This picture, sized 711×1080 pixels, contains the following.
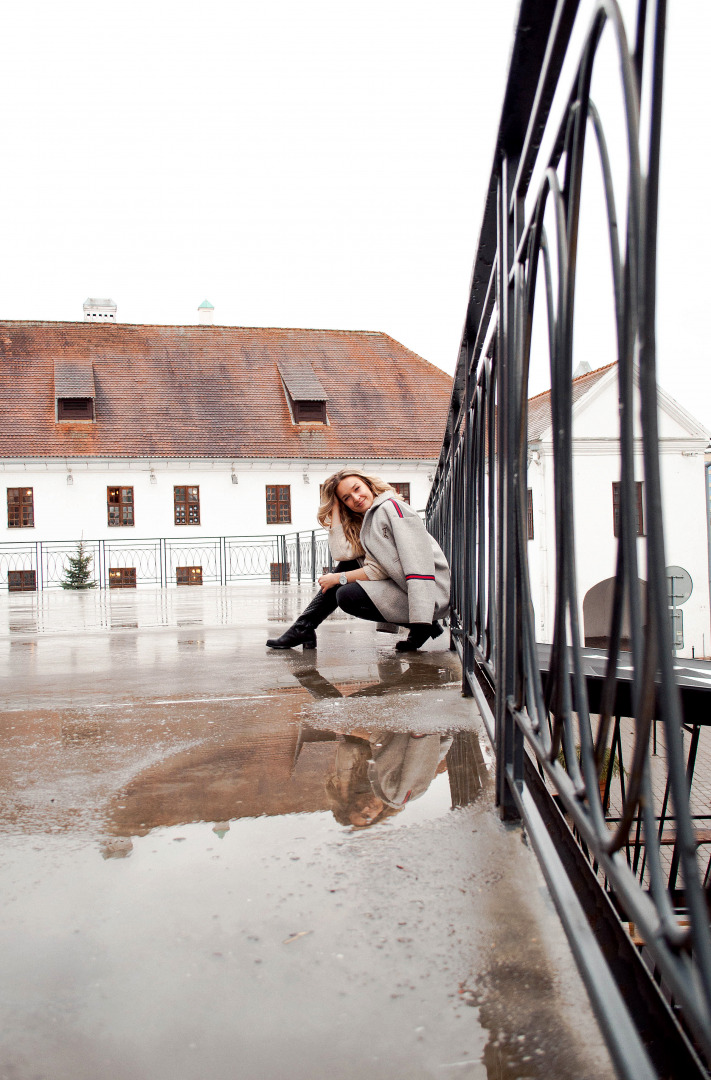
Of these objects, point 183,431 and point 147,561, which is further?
point 183,431

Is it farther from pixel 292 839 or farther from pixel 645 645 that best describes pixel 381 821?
pixel 645 645

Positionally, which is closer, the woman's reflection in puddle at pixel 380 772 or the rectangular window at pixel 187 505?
the woman's reflection in puddle at pixel 380 772

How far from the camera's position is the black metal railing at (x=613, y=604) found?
608 mm

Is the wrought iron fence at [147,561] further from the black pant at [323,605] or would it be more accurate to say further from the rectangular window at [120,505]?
the black pant at [323,605]

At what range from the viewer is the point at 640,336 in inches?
24.3

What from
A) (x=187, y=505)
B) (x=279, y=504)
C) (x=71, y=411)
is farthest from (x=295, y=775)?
(x=71, y=411)

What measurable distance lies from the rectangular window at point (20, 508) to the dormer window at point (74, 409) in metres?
2.71

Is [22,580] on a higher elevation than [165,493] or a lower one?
lower

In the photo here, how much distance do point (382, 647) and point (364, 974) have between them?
10.7 feet

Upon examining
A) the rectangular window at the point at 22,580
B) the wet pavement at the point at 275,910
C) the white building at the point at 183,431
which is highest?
the white building at the point at 183,431

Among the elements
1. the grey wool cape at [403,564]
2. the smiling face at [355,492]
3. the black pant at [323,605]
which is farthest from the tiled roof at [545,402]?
the black pant at [323,605]

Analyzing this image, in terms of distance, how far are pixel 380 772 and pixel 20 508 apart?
26044 mm

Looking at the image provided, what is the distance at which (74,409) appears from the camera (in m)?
26.8

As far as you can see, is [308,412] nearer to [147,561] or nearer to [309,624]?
[147,561]
